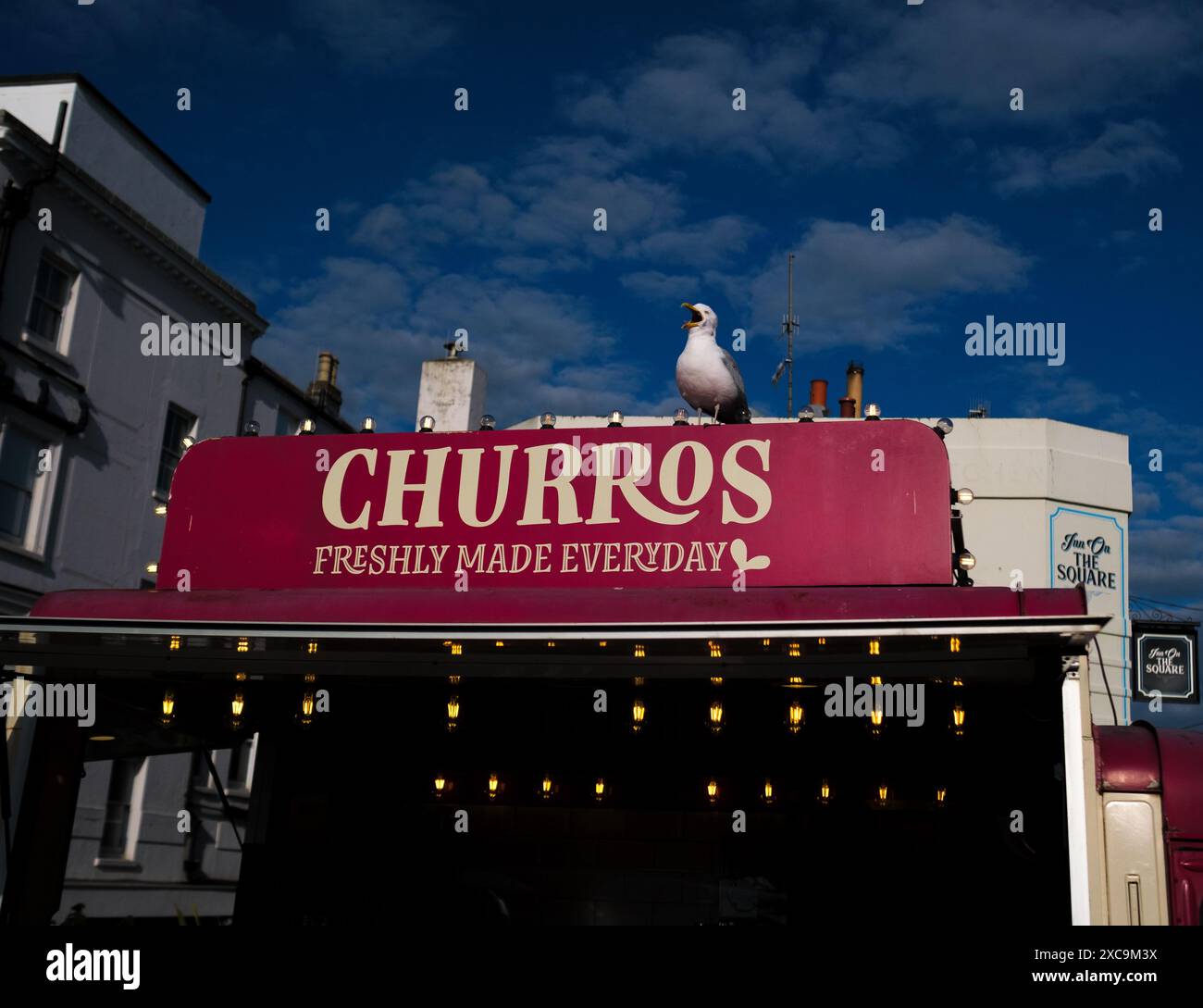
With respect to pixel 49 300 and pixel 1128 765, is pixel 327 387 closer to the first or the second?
pixel 49 300

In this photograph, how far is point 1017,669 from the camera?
20.1 ft

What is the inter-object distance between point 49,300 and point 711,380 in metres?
15.4

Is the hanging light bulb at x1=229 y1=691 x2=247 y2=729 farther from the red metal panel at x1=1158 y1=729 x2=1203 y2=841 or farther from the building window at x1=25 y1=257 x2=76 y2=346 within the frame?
the building window at x1=25 y1=257 x2=76 y2=346

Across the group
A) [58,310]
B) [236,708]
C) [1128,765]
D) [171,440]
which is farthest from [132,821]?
[1128,765]

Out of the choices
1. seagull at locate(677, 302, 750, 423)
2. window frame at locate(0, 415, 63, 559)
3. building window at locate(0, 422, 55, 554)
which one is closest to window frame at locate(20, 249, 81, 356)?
window frame at locate(0, 415, 63, 559)

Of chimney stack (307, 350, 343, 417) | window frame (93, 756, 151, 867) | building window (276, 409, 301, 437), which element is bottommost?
window frame (93, 756, 151, 867)

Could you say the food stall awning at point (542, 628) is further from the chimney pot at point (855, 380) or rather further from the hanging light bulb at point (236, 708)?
the chimney pot at point (855, 380)

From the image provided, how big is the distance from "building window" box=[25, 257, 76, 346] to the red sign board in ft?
40.5

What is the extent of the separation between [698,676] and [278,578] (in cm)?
396

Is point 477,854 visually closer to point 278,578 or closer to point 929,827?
point 278,578

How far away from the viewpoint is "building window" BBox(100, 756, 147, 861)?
68.9 feet

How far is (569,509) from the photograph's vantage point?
8320 mm

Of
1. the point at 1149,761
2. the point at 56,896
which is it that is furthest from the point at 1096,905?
the point at 56,896

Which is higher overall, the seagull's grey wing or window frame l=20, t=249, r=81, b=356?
window frame l=20, t=249, r=81, b=356
